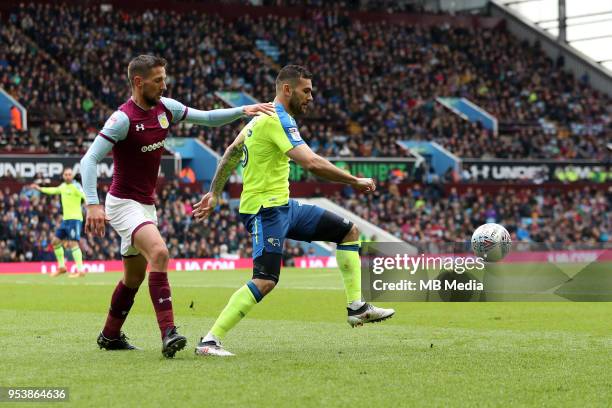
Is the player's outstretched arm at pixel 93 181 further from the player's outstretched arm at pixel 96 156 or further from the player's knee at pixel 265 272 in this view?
the player's knee at pixel 265 272

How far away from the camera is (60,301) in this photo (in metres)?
16.7

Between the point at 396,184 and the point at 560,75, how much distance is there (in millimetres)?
19613

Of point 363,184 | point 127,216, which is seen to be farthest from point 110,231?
point 363,184

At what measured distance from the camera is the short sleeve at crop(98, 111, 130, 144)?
8.41 metres

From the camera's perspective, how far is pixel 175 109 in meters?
8.98

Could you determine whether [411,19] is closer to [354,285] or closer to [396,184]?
[396,184]

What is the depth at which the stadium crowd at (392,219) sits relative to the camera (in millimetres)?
32312

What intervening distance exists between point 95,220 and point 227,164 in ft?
4.65

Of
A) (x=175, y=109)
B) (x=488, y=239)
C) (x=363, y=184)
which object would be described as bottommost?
(x=488, y=239)

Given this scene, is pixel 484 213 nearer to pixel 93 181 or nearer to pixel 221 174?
pixel 221 174

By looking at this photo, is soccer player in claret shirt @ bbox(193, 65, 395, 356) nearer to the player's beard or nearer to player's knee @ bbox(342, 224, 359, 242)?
player's knee @ bbox(342, 224, 359, 242)

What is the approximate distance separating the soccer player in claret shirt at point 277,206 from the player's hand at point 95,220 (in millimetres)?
1137

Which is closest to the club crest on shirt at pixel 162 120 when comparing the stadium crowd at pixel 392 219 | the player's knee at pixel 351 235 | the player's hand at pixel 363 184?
the player's hand at pixel 363 184

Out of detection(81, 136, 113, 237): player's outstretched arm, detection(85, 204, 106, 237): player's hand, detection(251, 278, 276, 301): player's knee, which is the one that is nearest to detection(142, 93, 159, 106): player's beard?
detection(81, 136, 113, 237): player's outstretched arm
